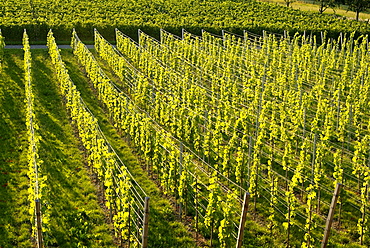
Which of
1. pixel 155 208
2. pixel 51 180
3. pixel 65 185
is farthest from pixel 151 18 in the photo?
pixel 155 208

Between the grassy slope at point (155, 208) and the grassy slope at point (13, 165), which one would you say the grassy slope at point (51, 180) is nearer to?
the grassy slope at point (13, 165)

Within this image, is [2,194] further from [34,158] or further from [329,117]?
[329,117]

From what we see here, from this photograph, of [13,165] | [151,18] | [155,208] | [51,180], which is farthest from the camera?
[151,18]

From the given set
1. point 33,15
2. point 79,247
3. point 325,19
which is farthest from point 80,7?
point 79,247

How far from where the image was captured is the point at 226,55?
19.1 metres

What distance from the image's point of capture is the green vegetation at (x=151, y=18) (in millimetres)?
25391

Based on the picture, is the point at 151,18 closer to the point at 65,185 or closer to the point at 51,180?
the point at 51,180

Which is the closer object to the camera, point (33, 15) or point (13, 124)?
point (13, 124)

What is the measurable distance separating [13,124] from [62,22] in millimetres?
14254

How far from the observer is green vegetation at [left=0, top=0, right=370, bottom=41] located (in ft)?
83.3

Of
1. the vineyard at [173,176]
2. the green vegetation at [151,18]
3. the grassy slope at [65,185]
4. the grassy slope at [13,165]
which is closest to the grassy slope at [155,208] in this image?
the vineyard at [173,176]

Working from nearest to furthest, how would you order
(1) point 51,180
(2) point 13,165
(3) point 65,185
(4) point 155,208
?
(4) point 155,208, (3) point 65,185, (1) point 51,180, (2) point 13,165

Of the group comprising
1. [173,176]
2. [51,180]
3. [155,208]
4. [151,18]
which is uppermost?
[151,18]

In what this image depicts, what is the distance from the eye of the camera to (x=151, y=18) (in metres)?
29.1
